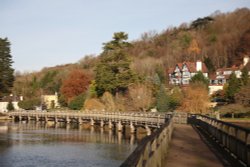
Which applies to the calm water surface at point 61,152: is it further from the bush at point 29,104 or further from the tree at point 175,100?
the bush at point 29,104

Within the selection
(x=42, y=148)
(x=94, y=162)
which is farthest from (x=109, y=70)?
(x=94, y=162)

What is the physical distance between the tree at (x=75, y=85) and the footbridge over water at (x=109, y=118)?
16083mm

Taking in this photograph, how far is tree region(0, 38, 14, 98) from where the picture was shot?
87.4 m

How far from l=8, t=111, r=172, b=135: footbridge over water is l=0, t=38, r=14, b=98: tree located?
5.78 meters

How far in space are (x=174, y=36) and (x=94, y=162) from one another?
164 m

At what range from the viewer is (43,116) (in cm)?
7988

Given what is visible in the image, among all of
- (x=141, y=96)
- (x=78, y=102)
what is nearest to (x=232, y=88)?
(x=141, y=96)

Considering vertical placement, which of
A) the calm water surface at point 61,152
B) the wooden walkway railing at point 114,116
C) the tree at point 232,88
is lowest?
the calm water surface at point 61,152

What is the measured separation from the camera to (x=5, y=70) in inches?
3516

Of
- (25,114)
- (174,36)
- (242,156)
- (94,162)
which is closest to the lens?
(242,156)

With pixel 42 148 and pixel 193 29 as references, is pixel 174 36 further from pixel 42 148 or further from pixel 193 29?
pixel 42 148

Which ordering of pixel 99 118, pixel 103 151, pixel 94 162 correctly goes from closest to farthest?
pixel 94 162 < pixel 103 151 < pixel 99 118

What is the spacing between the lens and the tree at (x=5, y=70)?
8741cm

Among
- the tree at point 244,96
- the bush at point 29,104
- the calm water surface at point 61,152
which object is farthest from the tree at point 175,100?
the bush at point 29,104
